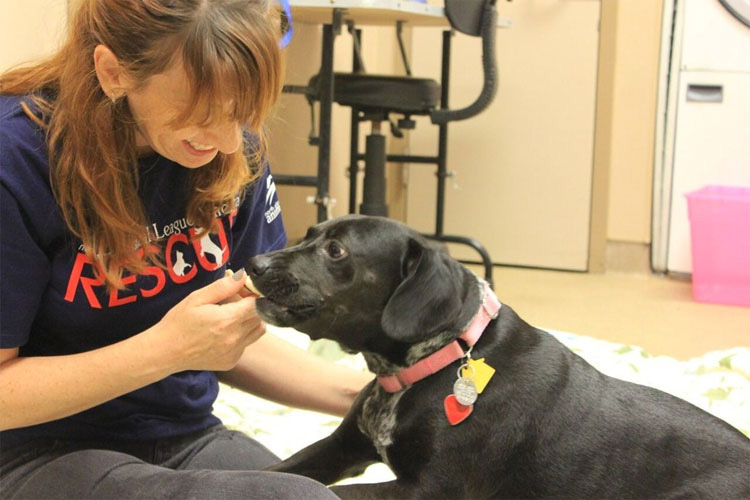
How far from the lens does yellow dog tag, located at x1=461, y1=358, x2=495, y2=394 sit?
1.47m

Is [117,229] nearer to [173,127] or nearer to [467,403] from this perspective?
[173,127]

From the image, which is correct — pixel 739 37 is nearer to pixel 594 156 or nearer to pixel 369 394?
pixel 594 156

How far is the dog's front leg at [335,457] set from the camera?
1592 millimetres

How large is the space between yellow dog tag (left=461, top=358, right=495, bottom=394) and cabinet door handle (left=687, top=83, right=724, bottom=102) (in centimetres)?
347

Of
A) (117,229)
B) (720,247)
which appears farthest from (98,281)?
(720,247)

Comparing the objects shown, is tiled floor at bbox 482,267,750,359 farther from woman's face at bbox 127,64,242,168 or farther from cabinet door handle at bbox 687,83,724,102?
woman's face at bbox 127,64,242,168

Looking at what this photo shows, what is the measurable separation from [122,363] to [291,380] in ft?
1.65

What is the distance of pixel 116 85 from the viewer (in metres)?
1.35

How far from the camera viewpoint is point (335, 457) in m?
1.62

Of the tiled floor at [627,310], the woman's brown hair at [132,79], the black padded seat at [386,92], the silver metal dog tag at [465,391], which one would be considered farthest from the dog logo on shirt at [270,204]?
the tiled floor at [627,310]

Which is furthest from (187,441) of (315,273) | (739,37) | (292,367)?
(739,37)

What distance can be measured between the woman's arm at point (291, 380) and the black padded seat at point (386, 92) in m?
1.99

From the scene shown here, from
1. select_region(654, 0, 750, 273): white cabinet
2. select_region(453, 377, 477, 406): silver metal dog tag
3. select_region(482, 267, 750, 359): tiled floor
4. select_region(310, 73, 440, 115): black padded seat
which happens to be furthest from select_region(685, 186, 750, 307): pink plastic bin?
select_region(453, 377, 477, 406): silver metal dog tag

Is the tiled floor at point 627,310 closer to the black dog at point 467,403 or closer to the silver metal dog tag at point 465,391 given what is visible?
the black dog at point 467,403
